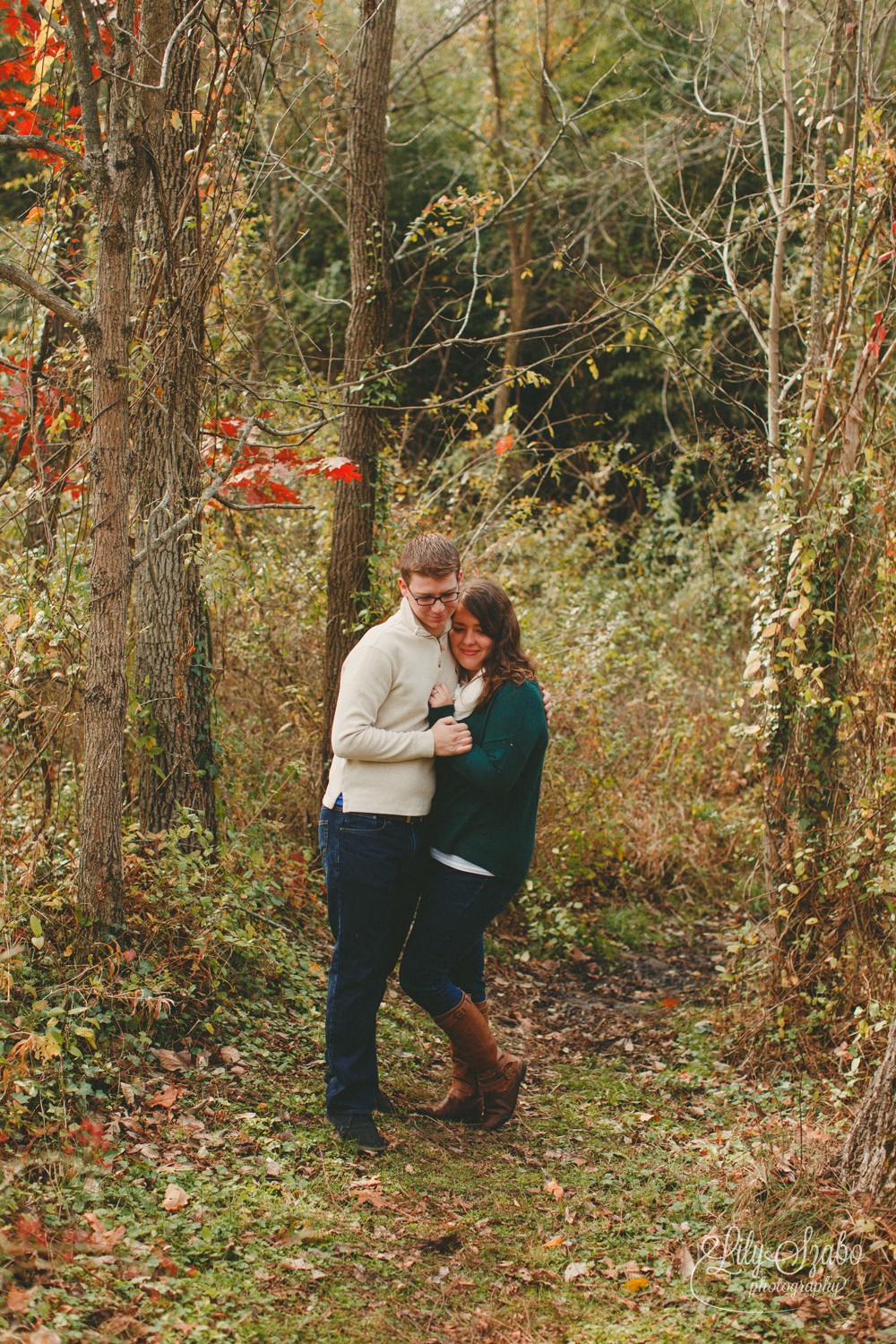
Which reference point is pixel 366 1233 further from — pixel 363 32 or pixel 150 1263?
pixel 363 32

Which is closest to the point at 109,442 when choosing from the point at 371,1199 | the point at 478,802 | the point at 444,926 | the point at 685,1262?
the point at 478,802

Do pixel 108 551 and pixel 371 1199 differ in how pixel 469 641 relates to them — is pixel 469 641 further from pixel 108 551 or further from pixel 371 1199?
pixel 371 1199

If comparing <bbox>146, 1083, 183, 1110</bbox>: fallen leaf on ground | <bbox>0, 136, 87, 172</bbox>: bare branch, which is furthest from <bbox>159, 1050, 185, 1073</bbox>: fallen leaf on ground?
<bbox>0, 136, 87, 172</bbox>: bare branch

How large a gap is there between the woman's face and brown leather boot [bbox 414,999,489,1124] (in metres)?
1.37

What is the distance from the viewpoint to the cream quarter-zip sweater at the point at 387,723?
3.31 meters

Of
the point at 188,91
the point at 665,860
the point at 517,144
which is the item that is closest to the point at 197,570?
the point at 188,91

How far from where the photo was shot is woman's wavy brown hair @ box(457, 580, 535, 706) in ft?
11.6

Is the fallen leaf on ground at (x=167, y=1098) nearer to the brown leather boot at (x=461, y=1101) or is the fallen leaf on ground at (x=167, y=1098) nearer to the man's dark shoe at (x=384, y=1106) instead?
the man's dark shoe at (x=384, y=1106)

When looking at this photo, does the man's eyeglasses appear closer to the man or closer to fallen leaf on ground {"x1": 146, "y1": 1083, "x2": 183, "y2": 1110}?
the man

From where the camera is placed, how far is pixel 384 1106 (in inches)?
150

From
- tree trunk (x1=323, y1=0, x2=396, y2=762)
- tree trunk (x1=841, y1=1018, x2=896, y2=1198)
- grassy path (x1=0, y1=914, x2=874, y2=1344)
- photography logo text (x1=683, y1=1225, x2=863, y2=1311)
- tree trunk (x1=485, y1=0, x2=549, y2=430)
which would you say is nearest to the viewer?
grassy path (x1=0, y1=914, x2=874, y2=1344)

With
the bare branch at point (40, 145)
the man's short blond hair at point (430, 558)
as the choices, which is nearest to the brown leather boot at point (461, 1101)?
the man's short blond hair at point (430, 558)

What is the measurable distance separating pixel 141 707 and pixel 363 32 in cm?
405

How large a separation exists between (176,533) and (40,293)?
1432 millimetres
